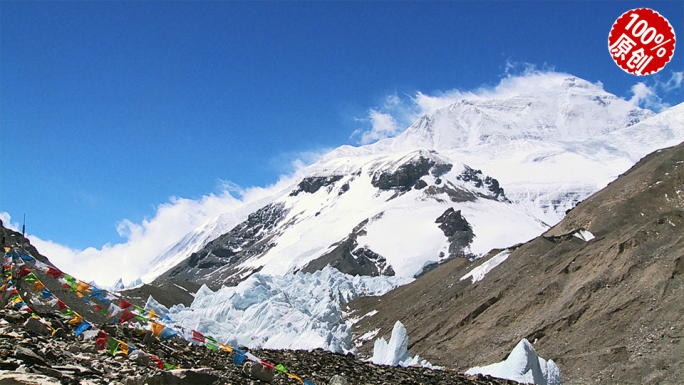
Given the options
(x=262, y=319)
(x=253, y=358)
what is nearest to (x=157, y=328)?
(x=253, y=358)

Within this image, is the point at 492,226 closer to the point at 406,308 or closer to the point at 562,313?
the point at 406,308

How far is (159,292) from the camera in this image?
73.1 m

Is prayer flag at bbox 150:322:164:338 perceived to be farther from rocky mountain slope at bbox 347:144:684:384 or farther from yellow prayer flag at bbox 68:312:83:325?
rocky mountain slope at bbox 347:144:684:384

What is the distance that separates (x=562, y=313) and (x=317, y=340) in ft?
53.1

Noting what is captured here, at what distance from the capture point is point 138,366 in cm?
1203

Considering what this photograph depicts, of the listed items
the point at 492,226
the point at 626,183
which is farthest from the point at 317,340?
the point at 492,226

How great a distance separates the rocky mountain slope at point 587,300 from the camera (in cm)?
2700

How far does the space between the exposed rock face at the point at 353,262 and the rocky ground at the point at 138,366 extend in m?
141

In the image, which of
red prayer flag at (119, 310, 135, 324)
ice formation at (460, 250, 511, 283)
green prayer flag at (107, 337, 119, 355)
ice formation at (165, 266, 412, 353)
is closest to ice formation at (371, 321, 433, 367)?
ice formation at (165, 266, 412, 353)

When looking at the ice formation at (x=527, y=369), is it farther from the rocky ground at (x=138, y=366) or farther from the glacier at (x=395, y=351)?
the glacier at (x=395, y=351)

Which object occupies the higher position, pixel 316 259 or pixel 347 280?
pixel 316 259

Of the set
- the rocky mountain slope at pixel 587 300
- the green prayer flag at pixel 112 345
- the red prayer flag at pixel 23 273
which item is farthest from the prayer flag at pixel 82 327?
the rocky mountain slope at pixel 587 300

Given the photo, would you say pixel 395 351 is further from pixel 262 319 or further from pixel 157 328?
pixel 262 319

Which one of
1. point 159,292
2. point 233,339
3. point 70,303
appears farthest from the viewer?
point 159,292
